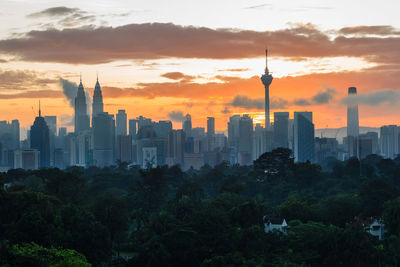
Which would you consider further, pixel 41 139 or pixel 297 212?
pixel 41 139

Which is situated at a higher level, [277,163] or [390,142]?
[390,142]

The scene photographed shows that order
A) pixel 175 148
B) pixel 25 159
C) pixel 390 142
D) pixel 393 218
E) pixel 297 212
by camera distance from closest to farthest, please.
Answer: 1. pixel 393 218
2. pixel 297 212
3. pixel 25 159
4. pixel 175 148
5. pixel 390 142

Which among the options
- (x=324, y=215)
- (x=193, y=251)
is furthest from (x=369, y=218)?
(x=193, y=251)

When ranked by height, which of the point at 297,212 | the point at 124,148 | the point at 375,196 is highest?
the point at 124,148

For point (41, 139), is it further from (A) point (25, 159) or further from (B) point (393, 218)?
(B) point (393, 218)

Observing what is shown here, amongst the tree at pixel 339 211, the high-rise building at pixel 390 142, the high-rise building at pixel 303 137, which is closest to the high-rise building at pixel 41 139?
the high-rise building at pixel 303 137

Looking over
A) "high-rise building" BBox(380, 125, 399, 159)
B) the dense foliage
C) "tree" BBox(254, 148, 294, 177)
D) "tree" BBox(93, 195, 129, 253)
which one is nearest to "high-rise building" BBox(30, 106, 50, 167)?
"high-rise building" BBox(380, 125, 399, 159)

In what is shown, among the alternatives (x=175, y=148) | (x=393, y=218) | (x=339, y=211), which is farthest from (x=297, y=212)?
(x=175, y=148)
